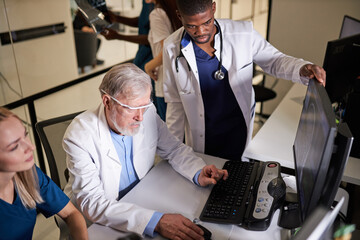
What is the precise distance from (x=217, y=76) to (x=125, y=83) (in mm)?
626

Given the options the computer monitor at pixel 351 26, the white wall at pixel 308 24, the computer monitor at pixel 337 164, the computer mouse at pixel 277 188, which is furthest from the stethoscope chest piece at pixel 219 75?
the white wall at pixel 308 24

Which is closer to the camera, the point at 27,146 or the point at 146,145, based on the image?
the point at 27,146

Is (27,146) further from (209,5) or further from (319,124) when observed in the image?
(209,5)

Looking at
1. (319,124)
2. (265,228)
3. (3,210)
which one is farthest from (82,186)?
(319,124)

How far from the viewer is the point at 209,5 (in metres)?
1.51

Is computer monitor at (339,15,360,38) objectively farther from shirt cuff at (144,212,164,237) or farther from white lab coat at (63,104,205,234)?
shirt cuff at (144,212,164,237)

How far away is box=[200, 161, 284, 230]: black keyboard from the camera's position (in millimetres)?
1176

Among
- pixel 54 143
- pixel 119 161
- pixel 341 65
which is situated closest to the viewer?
pixel 119 161

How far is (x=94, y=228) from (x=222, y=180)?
56 centimetres

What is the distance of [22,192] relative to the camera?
1.14m

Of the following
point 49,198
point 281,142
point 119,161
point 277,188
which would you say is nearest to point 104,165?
point 119,161

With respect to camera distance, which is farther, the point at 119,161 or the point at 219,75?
the point at 219,75

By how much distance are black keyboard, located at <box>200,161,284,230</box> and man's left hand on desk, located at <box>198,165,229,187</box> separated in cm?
2

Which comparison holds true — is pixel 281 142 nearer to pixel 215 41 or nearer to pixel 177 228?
pixel 215 41
